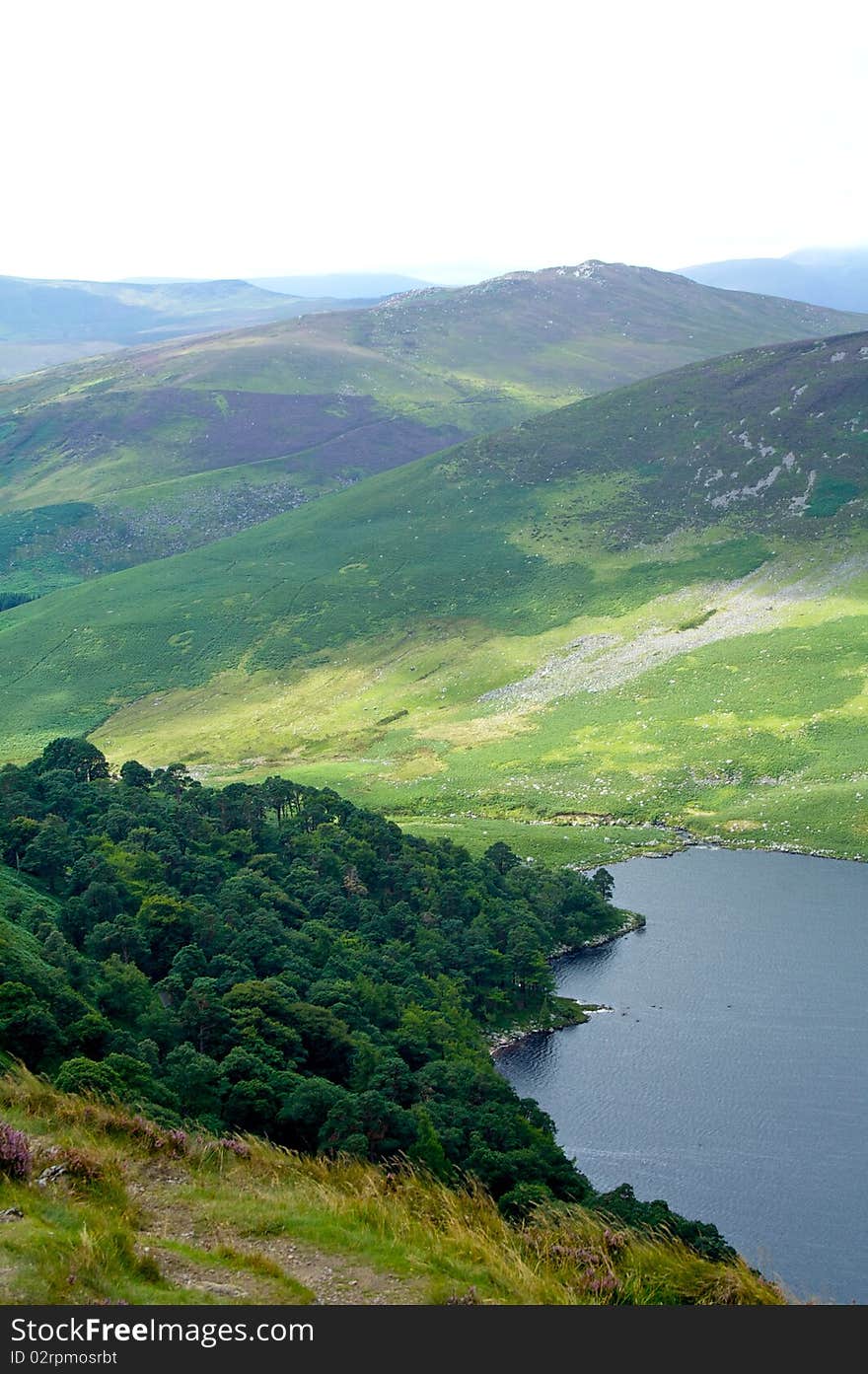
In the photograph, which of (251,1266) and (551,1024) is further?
(551,1024)

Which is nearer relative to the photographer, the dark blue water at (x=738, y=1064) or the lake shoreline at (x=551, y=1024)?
the dark blue water at (x=738, y=1064)

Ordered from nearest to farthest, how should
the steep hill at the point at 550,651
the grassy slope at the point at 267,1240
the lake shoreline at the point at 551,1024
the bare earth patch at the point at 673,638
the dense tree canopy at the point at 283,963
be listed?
the grassy slope at the point at 267,1240 → the dense tree canopy at the point at 283,963 → the lake shoreline at the point at 551,1024 → the steep hill at the point at 550,651 → the bare earth patch at the point at 673,638

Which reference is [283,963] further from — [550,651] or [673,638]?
[673,638]

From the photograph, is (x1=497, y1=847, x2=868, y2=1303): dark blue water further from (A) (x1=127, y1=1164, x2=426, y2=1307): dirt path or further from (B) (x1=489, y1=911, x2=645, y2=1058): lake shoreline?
(A) (x1=127, y1=1164, x2=426, y2=1307): dirt path

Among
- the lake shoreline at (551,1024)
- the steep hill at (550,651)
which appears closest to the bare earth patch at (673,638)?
the steep hill at (550,651)

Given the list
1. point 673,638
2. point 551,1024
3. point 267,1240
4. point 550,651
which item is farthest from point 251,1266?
point 550,651

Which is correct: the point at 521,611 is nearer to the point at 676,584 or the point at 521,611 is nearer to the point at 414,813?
the point at 676,584

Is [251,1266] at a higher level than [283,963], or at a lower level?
higher

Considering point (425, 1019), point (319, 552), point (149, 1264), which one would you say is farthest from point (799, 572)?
point (149, 1264)

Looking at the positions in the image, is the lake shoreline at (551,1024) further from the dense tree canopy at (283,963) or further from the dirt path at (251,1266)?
the dirt path at (251,1266)
